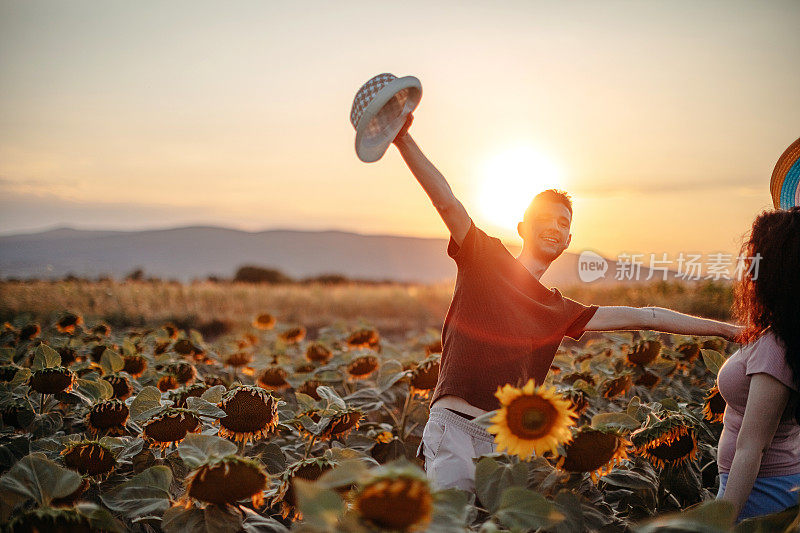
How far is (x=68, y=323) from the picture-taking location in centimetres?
473

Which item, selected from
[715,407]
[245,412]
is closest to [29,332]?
[245,412]

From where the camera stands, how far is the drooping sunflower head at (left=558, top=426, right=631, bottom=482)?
1.70 meters

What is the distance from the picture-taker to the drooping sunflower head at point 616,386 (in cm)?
292

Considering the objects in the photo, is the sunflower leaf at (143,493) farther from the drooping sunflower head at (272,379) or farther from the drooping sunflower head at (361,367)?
the drooping sunflower head at (361,367)

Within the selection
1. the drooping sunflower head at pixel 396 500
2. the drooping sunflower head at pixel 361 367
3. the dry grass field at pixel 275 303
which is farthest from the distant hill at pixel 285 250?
the drooping sunflower head at pixel 396 500

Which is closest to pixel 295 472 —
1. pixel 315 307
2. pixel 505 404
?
pixel 505 404

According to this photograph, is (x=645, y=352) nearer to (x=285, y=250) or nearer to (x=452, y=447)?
(x=452, y=447)

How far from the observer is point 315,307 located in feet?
48.3

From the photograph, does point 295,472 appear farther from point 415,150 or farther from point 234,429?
point 415,150

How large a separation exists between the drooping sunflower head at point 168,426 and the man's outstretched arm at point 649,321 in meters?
1.51

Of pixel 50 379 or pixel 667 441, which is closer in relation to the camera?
pixel 667 441

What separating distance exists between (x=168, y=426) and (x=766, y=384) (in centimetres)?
187

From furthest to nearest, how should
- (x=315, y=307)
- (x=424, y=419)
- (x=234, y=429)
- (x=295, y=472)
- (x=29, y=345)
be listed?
(x=315, y=307) → (x=29, y=345) → (x=424, y=419) → (x=234, y=429) → (x=295, y=472)

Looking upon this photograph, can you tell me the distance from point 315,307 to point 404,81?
1309 centimetres
